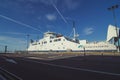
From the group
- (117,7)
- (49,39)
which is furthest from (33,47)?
(117,7)

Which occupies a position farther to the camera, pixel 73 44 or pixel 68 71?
pixel 73 44

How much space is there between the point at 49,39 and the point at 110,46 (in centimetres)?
3555

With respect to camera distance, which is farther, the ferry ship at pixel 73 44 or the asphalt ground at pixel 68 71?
the ferry ship at pixel 73 44

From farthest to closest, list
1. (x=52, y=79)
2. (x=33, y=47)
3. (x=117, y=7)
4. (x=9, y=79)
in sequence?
(x=33, y=47) → (x=117, y=7) → (x=9, y=79) → (x=52, y=79)

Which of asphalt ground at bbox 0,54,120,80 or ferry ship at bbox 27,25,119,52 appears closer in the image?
Answer: asphalt ground at bbox 0,54,120,80

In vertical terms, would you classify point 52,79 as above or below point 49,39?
below

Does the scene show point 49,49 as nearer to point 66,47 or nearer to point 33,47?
point 66,47

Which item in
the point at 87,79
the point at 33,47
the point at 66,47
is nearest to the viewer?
the point at 87,79

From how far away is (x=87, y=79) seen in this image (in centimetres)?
831

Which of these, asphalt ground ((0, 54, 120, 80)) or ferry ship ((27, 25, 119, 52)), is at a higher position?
ferry ship ((27, 25, 119, 52))

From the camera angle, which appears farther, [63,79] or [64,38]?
[64,38]

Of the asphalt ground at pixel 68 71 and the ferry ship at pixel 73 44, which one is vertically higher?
the ferry ship at pixel 73 44

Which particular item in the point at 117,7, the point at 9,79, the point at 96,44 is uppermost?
the point at 117,7

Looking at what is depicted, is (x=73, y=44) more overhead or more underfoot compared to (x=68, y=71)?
more overhead
